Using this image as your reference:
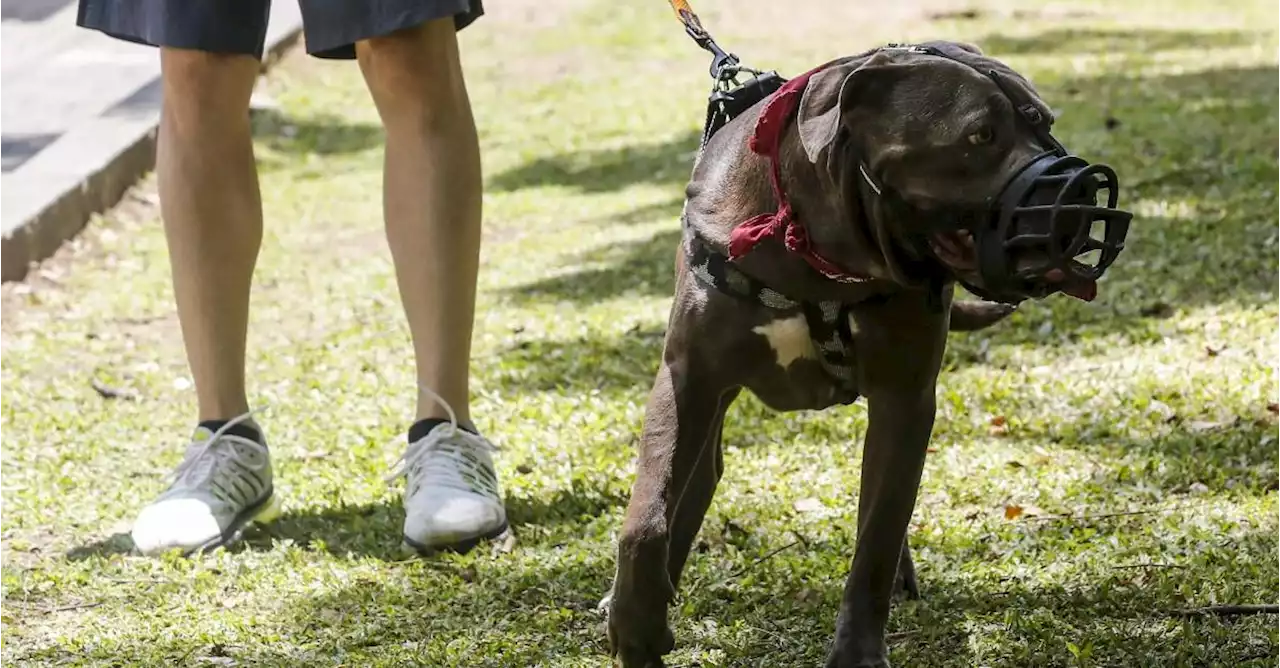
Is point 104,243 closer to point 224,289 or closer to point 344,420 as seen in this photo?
point 344,420

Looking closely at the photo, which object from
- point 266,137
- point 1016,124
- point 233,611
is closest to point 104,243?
point 266,137

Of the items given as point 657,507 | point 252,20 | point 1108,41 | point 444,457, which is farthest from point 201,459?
point 1108,41

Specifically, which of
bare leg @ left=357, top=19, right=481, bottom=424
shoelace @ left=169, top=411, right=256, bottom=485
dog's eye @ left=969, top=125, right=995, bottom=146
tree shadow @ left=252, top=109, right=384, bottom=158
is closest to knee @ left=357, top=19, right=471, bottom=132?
bare leg @ left=357, top=19, right=481, bottom=424

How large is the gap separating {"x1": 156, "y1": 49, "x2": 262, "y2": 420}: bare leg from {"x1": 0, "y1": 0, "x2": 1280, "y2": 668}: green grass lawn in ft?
1.39

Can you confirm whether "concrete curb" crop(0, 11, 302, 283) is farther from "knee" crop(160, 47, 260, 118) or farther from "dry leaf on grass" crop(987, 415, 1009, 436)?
"dry leaf on grass" crop(987, 415, 1009, 436)

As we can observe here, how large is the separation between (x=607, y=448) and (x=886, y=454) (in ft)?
5.67

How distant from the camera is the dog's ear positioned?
270 cm

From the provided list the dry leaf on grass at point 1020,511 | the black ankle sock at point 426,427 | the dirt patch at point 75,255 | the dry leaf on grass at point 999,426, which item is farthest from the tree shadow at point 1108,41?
the black ankle sock at point 426,427

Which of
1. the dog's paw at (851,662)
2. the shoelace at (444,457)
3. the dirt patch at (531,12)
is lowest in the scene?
the dirt patch at (531,12)

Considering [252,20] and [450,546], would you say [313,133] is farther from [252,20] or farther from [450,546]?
[450,546]

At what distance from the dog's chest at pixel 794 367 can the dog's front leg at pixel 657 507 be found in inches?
3.6

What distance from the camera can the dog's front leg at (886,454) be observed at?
3068 mm

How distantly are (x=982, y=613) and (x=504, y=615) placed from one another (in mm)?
985

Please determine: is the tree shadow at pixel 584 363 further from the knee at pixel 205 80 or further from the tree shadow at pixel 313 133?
the tree shadow at pixel 313 133
